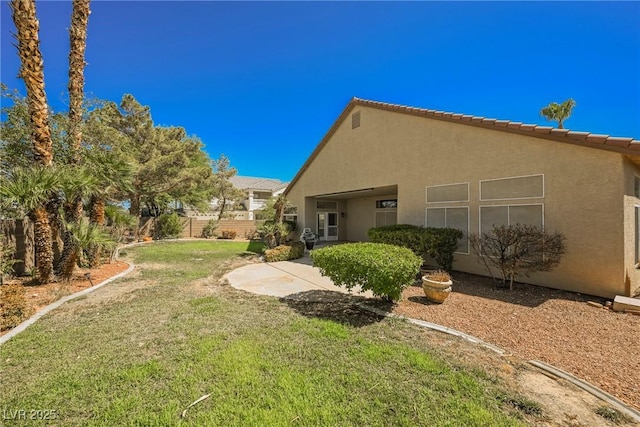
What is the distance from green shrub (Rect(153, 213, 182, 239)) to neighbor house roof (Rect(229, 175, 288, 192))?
1383 cm

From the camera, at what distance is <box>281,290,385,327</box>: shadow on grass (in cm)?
521

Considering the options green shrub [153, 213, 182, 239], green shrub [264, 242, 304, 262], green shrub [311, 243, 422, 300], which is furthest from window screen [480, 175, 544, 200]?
green shrub [153, 213, 182, 239]

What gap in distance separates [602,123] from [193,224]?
30.0 meters

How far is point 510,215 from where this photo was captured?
8.16 metres

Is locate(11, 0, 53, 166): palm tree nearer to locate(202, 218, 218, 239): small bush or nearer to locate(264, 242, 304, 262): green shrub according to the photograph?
locate(264, 242, 304, 262): green shrub

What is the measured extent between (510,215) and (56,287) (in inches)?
519

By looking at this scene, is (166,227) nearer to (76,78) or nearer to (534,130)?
(76,78)

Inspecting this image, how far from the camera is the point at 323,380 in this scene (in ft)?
10.4

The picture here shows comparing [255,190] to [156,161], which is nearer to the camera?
[156,161]

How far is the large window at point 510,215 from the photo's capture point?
7.58 m

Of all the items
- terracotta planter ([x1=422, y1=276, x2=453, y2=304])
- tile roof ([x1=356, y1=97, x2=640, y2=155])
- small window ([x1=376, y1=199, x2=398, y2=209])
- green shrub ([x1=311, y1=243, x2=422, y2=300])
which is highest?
tile roof ([x1=356, y1=97, x2=640, y2=155])

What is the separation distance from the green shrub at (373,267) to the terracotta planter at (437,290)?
0.82 m

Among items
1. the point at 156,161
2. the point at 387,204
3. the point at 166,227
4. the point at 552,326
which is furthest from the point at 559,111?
the point at 166,227

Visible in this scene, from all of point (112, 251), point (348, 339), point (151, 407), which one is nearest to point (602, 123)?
point (348, 339)
